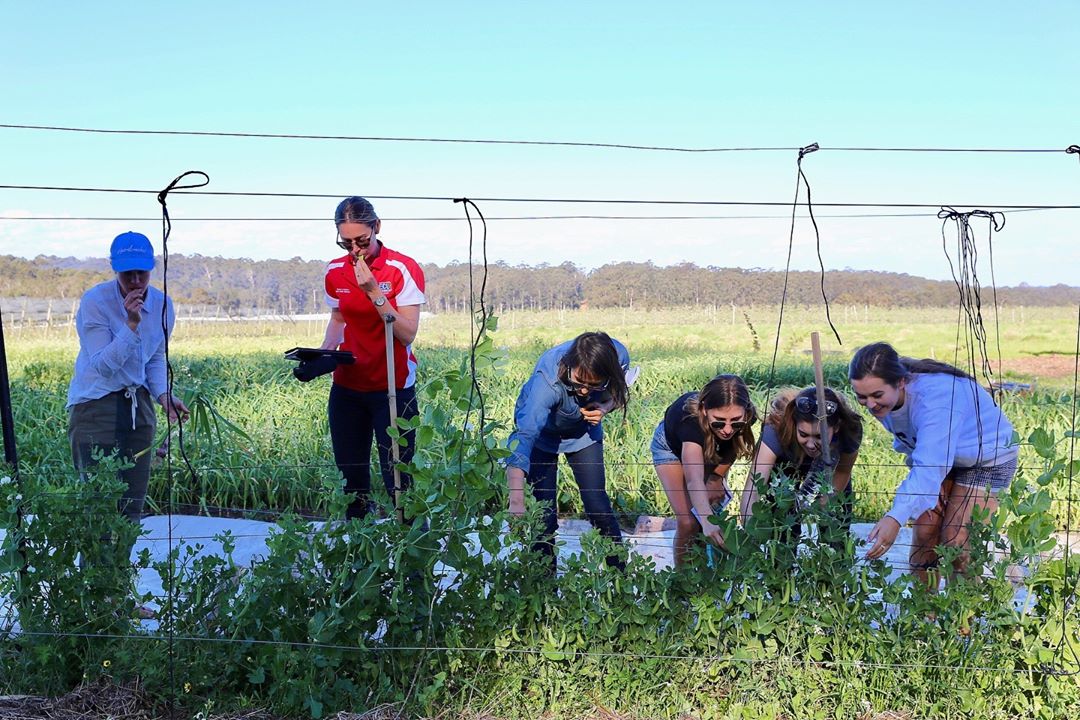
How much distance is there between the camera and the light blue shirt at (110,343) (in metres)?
3.25

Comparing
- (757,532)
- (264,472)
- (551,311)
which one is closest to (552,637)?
(757,532)

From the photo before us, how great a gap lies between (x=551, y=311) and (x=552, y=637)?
17052 mm

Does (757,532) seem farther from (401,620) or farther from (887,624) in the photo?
(401,620)

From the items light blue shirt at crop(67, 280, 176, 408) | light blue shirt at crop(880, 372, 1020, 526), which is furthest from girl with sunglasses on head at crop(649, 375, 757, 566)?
light blue shirt at crop(67, 280, 176, 408)

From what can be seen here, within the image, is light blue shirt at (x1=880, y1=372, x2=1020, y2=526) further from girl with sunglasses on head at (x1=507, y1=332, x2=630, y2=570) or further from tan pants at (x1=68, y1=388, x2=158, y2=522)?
tan pants at (x1=68, y1=388, x2=158, y2=522)

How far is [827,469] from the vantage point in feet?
9.11

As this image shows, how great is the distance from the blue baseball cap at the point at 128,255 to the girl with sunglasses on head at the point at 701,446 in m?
1.93

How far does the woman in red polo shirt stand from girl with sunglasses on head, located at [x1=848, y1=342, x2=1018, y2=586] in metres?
1.56

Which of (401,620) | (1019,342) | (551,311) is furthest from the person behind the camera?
(551,311)

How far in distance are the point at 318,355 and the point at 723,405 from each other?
144 centimetres

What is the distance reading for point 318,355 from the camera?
11.0 feet

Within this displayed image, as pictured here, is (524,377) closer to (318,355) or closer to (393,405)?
(318,355)

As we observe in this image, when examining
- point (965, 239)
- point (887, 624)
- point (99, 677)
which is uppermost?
point (965, 239)

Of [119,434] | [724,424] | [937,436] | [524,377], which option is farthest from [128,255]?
[524,377]
